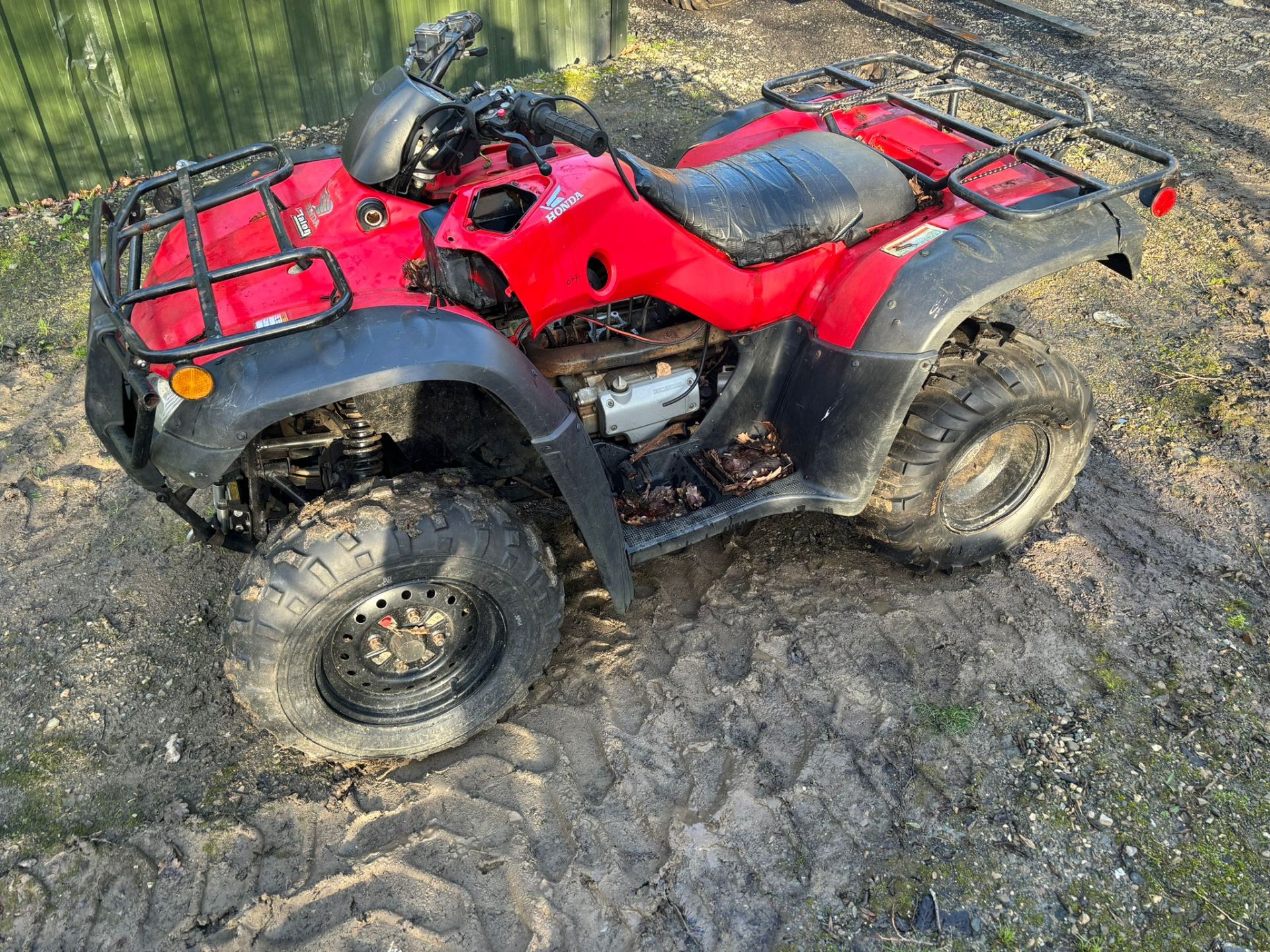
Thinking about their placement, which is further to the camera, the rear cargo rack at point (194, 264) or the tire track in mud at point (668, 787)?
the tire track in mud at point (668, 787)

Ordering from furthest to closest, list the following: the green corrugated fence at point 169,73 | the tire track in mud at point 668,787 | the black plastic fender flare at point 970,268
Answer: the green corrugated fence at point 169,73 → the black plastic fender flare at point 970,268 → the tire track in mud at point 668,787

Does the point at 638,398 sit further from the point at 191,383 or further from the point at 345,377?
the point at 191,383

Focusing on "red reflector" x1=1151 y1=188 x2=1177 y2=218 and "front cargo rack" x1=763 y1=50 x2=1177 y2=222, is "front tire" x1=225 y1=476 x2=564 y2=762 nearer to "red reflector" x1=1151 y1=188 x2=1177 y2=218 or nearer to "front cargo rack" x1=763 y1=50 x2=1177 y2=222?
"front cargo rack" x1=763 y1=50 x2=1177 y2=222

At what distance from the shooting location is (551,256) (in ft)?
8.69

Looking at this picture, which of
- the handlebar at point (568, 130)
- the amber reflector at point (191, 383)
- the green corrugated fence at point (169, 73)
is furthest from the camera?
the green corrugated fence at point (169, 73)

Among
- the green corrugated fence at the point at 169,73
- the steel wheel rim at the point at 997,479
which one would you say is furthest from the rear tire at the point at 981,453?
the green corrugated fence at the point at 169,73

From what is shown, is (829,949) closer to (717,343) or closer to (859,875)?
(859,875)

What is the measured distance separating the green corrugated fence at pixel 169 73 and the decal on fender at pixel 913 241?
5.08 metres

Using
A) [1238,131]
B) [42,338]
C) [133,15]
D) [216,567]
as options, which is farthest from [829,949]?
[1238,131]

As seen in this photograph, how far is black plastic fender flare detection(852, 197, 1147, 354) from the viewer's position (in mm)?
2852

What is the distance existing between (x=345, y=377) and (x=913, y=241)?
1.87 meters

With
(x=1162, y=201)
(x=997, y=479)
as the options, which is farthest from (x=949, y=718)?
(x=1162, y=201)

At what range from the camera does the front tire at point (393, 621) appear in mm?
2482

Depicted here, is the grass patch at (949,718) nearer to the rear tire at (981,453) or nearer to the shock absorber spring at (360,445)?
the rear tire at (981,453)
